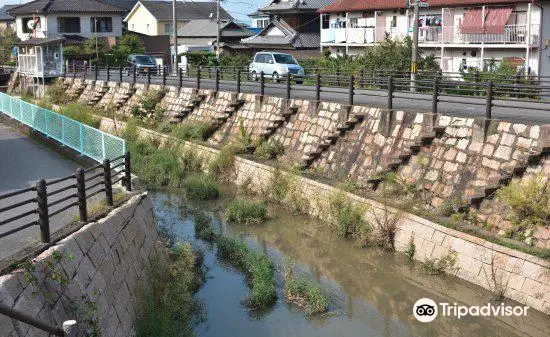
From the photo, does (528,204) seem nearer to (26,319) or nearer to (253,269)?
(253,269)

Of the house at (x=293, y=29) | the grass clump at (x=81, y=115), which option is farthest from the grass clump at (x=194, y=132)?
the house at (x=293, y=29)

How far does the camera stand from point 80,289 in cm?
803

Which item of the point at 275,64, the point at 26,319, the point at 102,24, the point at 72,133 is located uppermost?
the point at 102,24

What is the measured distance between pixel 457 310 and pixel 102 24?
54481mm

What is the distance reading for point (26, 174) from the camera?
635 inches

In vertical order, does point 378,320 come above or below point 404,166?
below

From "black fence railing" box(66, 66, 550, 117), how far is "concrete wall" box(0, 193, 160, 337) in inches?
304

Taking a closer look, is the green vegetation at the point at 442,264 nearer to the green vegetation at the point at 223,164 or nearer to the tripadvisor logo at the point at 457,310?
the tripadvisor logo at the point at 457,310

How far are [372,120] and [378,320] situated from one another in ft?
24.7

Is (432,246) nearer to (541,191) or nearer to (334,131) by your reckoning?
(541,191)

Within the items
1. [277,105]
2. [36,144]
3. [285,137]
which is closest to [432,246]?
[285,137]

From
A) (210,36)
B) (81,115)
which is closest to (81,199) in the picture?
(81,115)

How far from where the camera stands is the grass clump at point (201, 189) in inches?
778

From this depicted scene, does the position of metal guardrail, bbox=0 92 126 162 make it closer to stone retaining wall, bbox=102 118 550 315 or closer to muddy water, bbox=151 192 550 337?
muddy water, bbox=151 192 550 337
